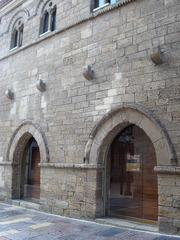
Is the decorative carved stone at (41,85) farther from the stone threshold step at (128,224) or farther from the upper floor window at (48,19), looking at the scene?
the stone threshold step at (128,224)

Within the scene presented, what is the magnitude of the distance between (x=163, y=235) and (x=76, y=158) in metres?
2.57

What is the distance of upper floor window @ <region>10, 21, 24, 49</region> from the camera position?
9.57m

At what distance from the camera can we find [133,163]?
6.15 m

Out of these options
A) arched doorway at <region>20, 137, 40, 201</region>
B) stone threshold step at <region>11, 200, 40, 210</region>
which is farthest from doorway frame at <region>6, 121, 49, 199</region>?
stone threshold step at <region>11, 200, 40, 210</region>

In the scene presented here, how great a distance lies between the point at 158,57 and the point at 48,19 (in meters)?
4.38

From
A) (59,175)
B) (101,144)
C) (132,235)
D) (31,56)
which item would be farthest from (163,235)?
(31,56)

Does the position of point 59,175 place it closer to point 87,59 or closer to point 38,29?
point 87,59

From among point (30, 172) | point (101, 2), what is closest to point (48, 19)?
point (101, 2)

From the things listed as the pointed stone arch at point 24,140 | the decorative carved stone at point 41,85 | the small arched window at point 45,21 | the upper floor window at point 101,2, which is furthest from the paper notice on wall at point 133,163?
the small arched window at point 45,21

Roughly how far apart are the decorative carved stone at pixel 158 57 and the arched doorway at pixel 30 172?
4.55m

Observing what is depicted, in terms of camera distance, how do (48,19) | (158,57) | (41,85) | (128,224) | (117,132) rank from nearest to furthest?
(158,57), (128,224), (117,132), (41,85), (48,19)

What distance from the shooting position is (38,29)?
8.69m

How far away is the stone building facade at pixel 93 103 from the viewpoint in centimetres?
536

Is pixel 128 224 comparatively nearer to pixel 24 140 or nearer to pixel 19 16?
pixel 24 140
